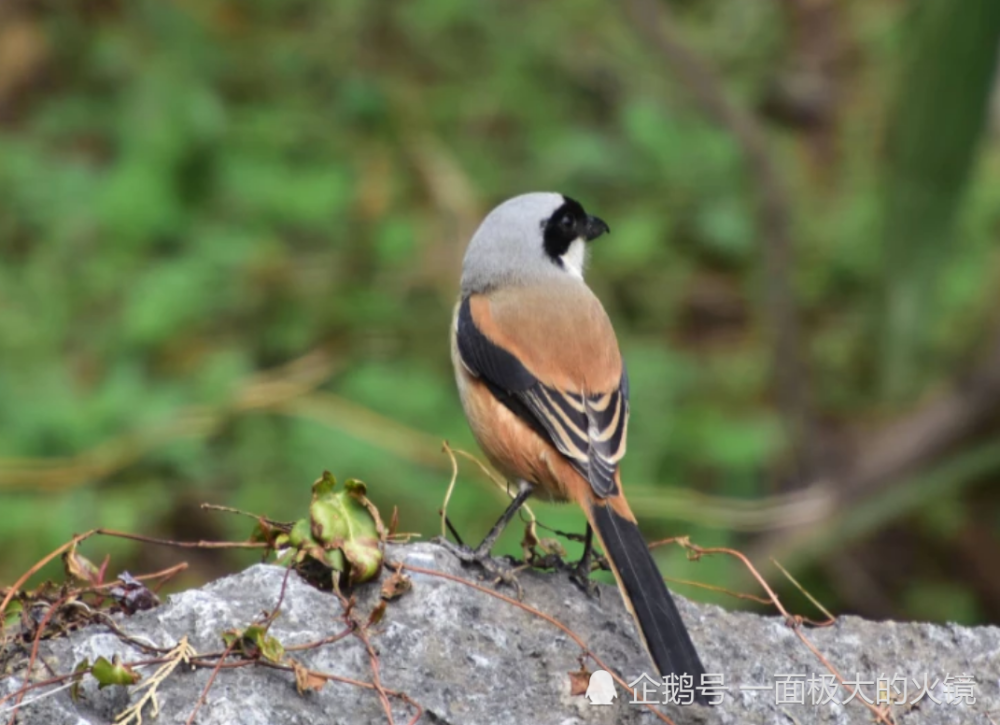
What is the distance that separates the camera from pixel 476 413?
→ 4.20 m

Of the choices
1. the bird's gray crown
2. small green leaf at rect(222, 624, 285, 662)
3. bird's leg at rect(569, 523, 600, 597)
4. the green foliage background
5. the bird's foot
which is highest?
the green foliage background

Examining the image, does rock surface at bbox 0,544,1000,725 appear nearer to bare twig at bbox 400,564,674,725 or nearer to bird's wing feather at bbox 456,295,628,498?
bare twig at bbox 400,564,674,725

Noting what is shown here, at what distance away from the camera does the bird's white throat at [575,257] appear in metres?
4.74

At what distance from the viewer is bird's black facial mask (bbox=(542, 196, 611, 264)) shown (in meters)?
4.68

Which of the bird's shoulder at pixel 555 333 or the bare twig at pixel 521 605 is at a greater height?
the bird's shoulder at pixel 555 333

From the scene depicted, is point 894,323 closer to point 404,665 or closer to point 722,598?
point 722,598

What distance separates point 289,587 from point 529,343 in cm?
124

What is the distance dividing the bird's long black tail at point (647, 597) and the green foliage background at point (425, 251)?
91.9 inches

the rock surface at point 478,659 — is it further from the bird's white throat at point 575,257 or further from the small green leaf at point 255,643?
the bird's white throat at point 575,257

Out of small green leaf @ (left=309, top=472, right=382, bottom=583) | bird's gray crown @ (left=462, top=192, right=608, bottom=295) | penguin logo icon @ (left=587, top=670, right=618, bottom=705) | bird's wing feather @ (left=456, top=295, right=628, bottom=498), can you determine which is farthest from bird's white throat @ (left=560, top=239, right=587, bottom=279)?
penguin logo icon @ (left=587, top=670, right=618, bottom=705)

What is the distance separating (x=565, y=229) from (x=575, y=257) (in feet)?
0.43

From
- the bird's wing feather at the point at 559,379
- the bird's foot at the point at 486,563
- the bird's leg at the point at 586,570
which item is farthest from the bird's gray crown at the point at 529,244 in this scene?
the bird's foot at the point at 486,563

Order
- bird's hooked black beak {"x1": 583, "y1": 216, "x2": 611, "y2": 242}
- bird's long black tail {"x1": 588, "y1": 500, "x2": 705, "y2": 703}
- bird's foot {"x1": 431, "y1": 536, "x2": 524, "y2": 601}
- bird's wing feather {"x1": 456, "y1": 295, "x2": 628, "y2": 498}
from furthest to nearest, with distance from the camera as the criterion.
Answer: bird's hooked black beak {"x1": 583, "y1": 216, "x2": 611, "y2": 242} < bird's wing feather {"x1": 456, "y1": 295, "x2": 628, "y2": 498} < bird's foot {"x1": 431, "y1": 536, "x2": 524, "y2": 601} < bird's long black tail {"x1": 588, "y1": 500, "x2": 705, "y2": 703}

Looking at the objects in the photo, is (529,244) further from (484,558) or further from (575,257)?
(484,558)
